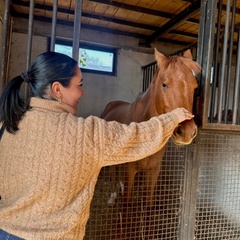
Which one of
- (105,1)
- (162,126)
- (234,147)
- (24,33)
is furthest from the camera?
(24,33)

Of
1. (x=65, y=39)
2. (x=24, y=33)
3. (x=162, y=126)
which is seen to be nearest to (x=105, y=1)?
(x=65, y=39)

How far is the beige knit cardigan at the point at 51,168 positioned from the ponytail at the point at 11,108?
2 cm

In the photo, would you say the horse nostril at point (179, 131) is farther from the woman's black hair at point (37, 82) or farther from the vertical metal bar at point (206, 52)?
the woman's black hair at point (37, 82)

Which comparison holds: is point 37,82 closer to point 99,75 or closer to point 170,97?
point 170,97

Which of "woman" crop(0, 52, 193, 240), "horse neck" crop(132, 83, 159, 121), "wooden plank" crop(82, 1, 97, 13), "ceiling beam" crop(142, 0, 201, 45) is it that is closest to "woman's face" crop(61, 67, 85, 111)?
"woman" crop(0, 52, 193, 240)

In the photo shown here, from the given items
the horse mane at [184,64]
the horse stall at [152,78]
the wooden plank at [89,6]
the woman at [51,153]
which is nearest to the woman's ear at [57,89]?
the woman at [51,153]

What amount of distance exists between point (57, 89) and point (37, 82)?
0.23 ft

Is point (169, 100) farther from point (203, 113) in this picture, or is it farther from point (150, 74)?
point (150, 74)

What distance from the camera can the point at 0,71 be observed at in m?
1.24

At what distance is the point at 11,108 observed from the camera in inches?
30.2

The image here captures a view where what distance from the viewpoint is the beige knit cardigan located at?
71cm

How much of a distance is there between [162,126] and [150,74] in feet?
10.7

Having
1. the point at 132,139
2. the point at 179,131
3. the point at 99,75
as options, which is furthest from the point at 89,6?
the point at 132,139

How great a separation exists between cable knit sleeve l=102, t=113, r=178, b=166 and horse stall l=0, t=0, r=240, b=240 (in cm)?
48
